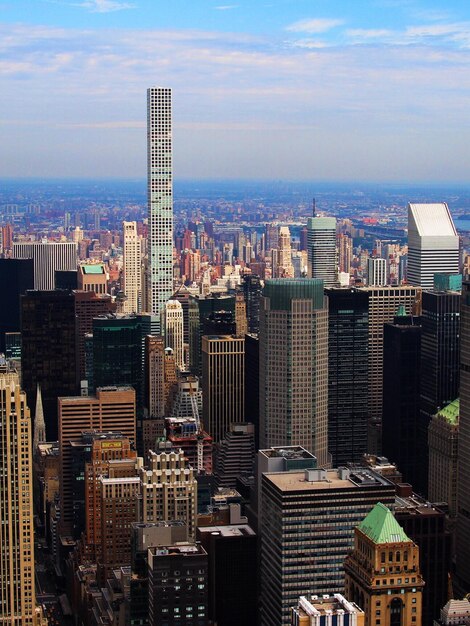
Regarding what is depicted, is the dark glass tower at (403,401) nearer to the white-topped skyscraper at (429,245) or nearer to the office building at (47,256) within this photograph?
the white-topped skyscraper at (429,245)

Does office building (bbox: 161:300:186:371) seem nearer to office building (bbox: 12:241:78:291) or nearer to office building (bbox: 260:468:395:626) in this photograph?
office building (bbox: 12:241:78:291)

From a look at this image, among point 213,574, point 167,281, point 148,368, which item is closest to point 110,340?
point 148,368

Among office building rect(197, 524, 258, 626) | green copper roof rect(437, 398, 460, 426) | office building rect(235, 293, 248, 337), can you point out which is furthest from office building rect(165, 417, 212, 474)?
office building rect(197, 524, 258, 626)

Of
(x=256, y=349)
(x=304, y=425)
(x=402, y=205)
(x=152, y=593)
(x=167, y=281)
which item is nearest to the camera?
(x=152, y=593)

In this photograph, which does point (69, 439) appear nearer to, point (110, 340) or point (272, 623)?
point (110, 340)

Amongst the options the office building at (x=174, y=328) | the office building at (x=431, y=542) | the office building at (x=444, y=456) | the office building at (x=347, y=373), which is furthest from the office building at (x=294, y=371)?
the office building at (x=174, y=328)

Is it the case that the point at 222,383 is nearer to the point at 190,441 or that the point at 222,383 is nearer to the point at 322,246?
the point at 190,441
